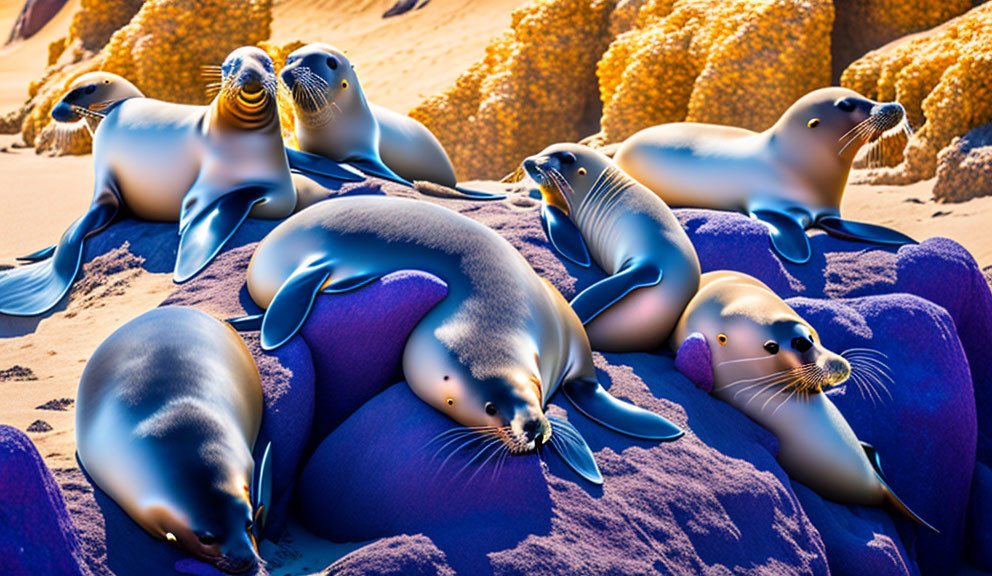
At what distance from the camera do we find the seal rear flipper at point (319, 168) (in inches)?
178

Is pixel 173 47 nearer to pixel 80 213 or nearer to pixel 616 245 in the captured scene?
pixel 80 213

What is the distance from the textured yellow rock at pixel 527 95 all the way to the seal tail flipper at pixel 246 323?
24.2 ft

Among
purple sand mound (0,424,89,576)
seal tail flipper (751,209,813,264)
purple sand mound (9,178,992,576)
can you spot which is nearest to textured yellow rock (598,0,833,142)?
seal tail flipper (751,209,813,264)

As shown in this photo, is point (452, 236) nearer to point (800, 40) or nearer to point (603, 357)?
point (603, 357)

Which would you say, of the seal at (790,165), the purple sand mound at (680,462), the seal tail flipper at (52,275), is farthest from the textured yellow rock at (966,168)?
the seal tail flipper at (52,275)

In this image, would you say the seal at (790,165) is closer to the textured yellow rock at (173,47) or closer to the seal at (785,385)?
the seal at (785,385)

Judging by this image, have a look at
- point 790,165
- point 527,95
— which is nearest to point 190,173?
point 790,165

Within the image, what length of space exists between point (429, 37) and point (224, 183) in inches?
596

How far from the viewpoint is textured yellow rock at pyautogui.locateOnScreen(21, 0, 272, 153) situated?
1096cm

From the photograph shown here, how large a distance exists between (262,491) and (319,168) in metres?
2.56

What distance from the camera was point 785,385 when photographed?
3.33 m

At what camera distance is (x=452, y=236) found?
119 inches

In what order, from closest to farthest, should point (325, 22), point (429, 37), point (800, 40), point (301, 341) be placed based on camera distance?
point (301, 341) < point (800, 40) < point (429, 37) < point (325, 22)

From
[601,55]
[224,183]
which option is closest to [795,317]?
[224,183]
